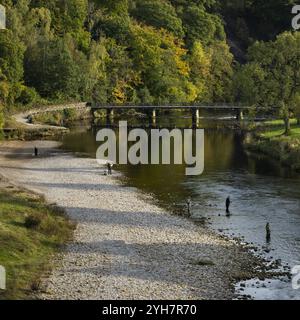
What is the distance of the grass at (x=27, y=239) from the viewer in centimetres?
2805

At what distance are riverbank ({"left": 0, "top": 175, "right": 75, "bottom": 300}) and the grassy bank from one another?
29.7 m

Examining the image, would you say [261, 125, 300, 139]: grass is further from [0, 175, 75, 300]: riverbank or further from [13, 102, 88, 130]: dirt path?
[0, 175, 75, 300]: riverbank

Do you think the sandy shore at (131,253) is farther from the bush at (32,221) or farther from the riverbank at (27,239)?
the bush at (32,221)

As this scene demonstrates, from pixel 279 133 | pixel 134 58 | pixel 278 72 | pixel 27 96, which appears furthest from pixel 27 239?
pixel 134 58

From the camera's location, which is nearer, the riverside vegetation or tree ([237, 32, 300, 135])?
tree ([237, 32, 300, 135])

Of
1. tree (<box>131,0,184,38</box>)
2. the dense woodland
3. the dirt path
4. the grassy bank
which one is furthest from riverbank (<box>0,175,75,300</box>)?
tree (<box>131,0,184,38</box>)

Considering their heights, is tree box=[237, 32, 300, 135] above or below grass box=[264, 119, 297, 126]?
above

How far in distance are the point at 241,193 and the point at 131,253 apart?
62.5ft

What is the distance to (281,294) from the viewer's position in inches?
1115

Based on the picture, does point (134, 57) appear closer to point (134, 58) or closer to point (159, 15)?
point (134, 58)

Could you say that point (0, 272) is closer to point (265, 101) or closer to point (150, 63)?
point (265, 101)

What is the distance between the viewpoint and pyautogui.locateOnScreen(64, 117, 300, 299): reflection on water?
3669cm

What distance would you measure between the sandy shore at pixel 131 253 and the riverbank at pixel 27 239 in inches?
30.8

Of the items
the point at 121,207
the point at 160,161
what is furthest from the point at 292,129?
the point at 121,207
